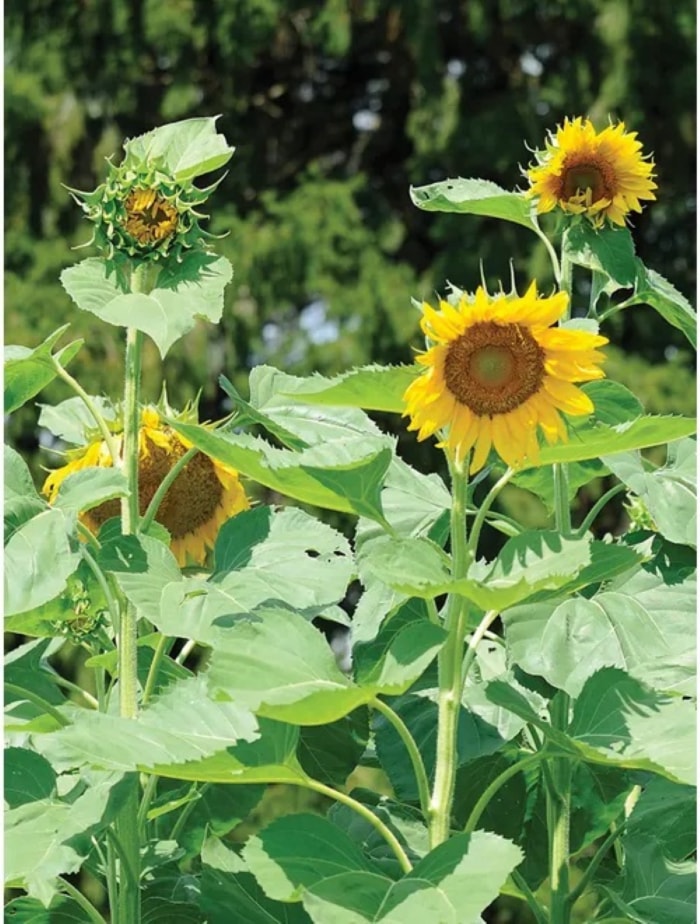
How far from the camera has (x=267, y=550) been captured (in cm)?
71

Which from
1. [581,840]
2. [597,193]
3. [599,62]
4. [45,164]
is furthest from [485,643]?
[45,164]

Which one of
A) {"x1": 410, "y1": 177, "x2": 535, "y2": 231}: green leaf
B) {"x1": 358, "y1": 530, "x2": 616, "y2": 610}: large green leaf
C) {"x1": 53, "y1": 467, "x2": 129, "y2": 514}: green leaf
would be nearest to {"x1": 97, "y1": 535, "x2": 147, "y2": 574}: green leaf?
{"x1": 53, "y1": 467, "x2": 129, "y2": 514}: green leaf

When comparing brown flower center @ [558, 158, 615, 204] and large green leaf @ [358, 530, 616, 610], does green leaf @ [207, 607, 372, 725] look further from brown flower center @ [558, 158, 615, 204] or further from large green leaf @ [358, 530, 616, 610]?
brown flower center @ [558, 158, 615, 204]

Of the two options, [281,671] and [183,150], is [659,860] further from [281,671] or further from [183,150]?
[183,150]

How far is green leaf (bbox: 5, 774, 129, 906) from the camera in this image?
0.60 m

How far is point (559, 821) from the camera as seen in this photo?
2.35ft

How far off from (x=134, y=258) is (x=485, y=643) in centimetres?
29

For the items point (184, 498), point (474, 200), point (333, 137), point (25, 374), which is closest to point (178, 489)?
point (184, 498)

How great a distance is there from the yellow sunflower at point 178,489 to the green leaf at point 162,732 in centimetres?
17

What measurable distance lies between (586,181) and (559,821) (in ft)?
1.05

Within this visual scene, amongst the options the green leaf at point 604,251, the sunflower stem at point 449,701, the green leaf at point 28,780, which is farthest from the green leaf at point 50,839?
the green leaf at point 604,251

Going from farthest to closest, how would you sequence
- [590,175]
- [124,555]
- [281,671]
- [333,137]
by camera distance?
1. [333,137]
2. [590,175]
3. [124,555]
4. [281,671]

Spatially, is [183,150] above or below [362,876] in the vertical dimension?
above

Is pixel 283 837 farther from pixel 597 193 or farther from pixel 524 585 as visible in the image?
pixel 597 193
